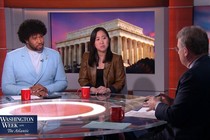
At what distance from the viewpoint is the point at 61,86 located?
10.8 feet

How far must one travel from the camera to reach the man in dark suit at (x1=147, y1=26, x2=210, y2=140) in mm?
1884

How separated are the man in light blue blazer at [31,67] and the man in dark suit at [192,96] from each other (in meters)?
1.51

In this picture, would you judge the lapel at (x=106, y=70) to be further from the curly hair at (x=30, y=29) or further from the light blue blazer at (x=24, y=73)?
the curly hair at (x=30, y=29)

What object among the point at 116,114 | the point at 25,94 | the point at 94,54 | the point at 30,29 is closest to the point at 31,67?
Result: the point at 30,29

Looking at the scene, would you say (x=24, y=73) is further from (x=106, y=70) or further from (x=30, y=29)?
(x=106, y=70)

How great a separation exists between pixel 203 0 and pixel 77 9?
1702mm

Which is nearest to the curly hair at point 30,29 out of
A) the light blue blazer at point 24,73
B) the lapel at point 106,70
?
the light blue blazer at point 24,73

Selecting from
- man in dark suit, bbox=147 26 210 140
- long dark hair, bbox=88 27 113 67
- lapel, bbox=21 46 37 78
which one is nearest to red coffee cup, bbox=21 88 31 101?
lapel, bbox=21 46 37 78

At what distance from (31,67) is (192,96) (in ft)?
5.90

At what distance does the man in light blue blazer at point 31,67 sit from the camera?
3.20 metres

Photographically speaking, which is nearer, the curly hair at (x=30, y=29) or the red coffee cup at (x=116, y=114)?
the red coffee cup at (x=116, y=114)

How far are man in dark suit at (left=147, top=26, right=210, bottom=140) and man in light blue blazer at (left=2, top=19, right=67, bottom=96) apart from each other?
151 centimetres

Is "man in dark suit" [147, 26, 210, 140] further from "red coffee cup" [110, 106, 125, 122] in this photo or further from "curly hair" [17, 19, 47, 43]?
"curly hair" [17, 19, 47, 43]

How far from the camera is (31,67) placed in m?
3.23
